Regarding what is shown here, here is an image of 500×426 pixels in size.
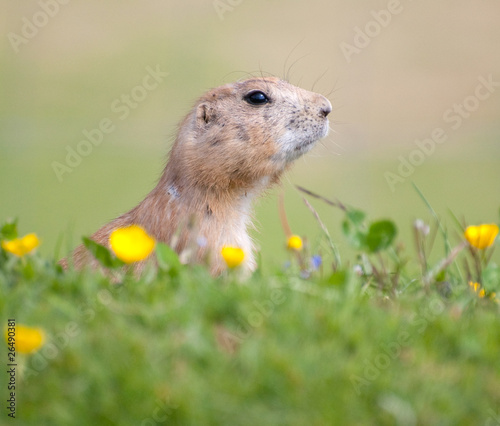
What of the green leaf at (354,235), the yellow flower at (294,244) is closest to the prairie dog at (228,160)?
the yellow flower at (294,244)

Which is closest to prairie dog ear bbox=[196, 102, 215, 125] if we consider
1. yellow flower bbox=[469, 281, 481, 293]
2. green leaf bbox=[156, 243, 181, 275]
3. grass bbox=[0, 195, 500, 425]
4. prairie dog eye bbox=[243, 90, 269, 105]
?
prairie dog eye bbox=[243, 90, 269, 105]

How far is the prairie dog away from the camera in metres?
4.93

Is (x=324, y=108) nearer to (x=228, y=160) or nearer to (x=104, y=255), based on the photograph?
(x=228, y=160)

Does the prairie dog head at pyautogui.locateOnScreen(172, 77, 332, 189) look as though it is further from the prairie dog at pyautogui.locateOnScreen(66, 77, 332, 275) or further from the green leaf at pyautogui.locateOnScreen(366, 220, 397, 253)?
the green leaf at pyautogui.locateOnScreen(366, 220, 397, 253)

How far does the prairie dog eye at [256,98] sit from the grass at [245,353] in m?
2.25

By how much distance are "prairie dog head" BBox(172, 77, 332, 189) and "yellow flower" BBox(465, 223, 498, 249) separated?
176 centimetres

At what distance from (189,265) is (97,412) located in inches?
53.1

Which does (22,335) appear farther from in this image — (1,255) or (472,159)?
(472,159)

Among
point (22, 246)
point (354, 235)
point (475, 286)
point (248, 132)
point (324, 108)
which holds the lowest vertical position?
point (475, 286)

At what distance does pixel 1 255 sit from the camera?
4016mm

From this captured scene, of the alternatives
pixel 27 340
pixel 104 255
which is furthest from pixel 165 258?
pixel 27 340

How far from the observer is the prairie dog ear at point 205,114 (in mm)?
5422

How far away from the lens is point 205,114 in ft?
17.9

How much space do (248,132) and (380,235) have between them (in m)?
1.79
